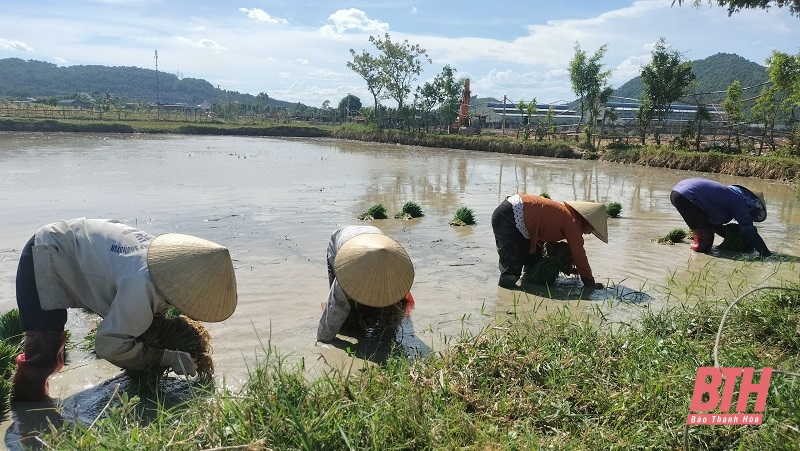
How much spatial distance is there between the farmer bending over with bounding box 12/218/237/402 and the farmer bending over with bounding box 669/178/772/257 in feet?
22.1

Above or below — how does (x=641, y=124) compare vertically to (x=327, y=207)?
above

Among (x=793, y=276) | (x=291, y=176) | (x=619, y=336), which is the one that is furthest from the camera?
(x=291, y=176)

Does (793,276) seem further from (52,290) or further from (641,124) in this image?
(641,124)

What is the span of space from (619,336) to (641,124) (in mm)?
28054

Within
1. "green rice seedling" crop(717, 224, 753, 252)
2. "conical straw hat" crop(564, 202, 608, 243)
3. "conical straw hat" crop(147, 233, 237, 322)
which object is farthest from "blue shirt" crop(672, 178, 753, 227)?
"conical straw hat" crop(147, 233, 237, 322)

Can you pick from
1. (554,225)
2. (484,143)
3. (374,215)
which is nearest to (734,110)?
(484,143)

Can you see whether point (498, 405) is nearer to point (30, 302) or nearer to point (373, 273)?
point (373, 273)

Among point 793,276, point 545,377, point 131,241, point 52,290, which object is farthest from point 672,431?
point 793,276

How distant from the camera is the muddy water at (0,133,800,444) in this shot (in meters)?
5.12

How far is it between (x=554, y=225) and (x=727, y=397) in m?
3.48

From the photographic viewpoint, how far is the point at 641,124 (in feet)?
96.7

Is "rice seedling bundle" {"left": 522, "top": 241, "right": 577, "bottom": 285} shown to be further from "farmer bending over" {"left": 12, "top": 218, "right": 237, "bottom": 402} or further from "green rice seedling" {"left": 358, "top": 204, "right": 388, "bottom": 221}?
"green rice seedling" {"left": 358, "top": 204, "right": 388, "bottom": 221}

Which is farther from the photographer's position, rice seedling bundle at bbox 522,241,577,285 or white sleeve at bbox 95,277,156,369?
rice seedling bundle at bbox 522,241,577,285

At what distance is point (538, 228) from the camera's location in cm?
628
